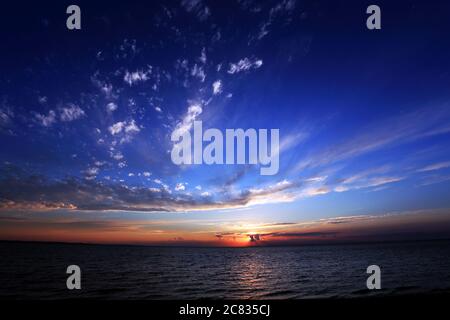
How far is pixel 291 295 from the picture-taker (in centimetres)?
2584

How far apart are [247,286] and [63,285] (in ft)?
64.2

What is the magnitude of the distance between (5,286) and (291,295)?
28836 mm

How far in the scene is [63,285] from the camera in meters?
30.0

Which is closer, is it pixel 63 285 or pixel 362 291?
pixel 362 291
